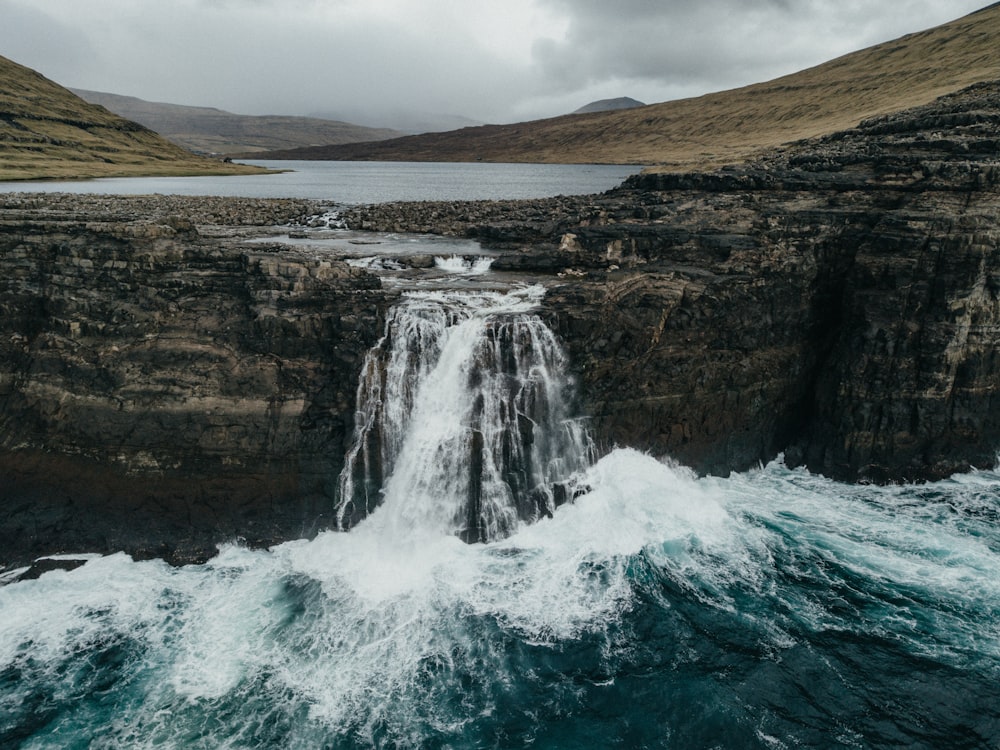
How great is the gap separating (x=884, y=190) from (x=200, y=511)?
39.7 metres

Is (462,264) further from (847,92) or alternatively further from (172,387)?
(847,92)

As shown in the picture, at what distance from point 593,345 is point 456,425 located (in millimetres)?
7729

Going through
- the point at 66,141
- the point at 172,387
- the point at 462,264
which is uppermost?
the point at 66,141

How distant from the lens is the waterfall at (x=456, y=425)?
1046 inches

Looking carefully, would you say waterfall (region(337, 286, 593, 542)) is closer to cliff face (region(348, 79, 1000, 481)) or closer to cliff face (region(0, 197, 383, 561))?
cliff face (region(0, 197, 383, 561))

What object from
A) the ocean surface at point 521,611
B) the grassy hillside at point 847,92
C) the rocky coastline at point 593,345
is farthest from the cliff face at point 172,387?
the grassy hillside at point 847,92

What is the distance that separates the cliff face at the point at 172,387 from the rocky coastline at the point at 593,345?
0.10m

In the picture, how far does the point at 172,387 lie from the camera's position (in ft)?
88.2

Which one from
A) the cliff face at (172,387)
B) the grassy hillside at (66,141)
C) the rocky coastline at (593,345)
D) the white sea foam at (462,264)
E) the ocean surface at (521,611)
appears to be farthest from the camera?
the grassy hillside at (66,141)

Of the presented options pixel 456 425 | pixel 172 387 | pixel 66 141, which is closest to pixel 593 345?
pixel 456 425

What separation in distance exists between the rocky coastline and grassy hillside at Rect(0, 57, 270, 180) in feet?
326

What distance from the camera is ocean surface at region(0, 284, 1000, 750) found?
17625mm

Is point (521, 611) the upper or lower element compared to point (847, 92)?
lower

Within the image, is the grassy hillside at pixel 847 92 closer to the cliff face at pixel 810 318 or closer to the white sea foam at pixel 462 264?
the cliff face at pixel 810 318
